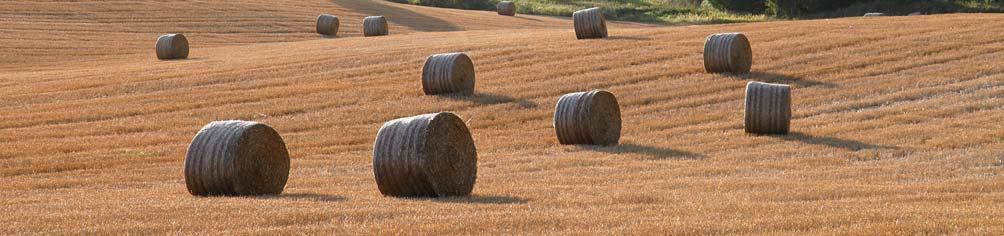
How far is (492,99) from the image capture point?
88.3 ft

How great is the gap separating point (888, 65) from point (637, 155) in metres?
11.5

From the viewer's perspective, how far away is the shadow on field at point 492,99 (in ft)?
86.6

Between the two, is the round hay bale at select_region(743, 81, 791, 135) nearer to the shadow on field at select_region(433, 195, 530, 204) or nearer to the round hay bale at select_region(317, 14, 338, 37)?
the shadow on field at select_region(433, 195, 530, 204)

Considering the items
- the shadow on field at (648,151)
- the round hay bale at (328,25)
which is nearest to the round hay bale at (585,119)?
the shadow on field at (648,151)

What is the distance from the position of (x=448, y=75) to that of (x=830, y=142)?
8.38m

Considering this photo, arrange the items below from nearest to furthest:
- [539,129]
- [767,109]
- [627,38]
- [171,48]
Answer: [767,109] → [539,129] → [627,38] → [171,48]

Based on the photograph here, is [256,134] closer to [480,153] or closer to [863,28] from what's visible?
[480,153]

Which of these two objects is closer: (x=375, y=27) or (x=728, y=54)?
(x=728, y=54)

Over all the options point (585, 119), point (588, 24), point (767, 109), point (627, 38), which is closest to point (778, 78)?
point (767, 109)

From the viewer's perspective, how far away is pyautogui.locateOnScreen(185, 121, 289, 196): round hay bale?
14.4 m

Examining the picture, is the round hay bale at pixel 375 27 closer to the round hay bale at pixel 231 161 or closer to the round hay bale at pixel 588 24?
the round hay bale at pixel 588 24

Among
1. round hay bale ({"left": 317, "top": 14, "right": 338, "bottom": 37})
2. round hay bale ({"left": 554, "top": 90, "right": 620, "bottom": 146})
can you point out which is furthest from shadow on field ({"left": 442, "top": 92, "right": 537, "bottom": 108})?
round hay bale ({"left": 317, "top": 14, "right": 338, "bottom": 37})

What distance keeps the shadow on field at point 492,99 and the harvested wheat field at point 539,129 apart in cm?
5

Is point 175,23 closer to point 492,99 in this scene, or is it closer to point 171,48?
point 171,48
